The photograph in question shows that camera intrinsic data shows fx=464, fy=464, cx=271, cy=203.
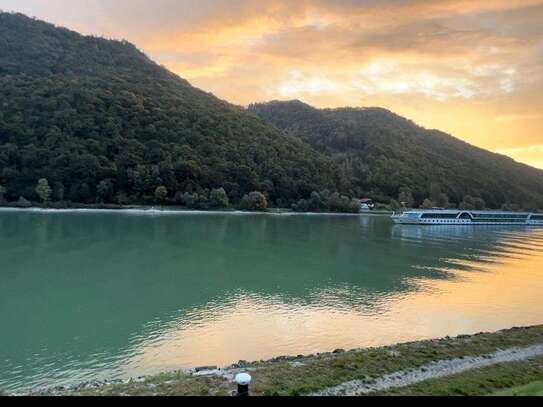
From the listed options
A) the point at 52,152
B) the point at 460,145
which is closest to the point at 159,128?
the point at 52,152

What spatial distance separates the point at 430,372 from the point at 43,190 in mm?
83595

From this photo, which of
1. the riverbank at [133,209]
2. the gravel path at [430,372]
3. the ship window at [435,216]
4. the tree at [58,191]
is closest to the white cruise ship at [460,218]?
the ship window at [435,216]

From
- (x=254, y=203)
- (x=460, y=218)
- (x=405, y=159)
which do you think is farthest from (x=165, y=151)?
(x=405, y=159)

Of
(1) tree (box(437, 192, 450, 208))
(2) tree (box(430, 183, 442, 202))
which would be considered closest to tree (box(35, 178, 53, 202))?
(2) tree (box(430, 183, 442, 202))

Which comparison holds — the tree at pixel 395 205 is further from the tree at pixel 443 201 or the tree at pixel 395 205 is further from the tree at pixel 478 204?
the tree at pixel 478 204

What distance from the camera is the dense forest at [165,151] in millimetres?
90438

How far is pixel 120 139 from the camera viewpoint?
100 m

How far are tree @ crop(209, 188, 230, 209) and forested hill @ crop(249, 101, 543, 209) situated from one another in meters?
46.5

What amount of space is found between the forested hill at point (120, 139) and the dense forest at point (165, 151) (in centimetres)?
27

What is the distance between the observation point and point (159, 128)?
108 meters

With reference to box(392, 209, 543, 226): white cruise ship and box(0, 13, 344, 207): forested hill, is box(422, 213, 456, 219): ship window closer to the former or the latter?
box(392, 209, 543, 226): white cruise ship

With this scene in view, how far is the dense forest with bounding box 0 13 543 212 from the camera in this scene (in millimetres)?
90438

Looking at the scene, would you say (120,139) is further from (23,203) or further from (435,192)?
(435,192)

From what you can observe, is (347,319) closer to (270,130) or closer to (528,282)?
(528,282)
